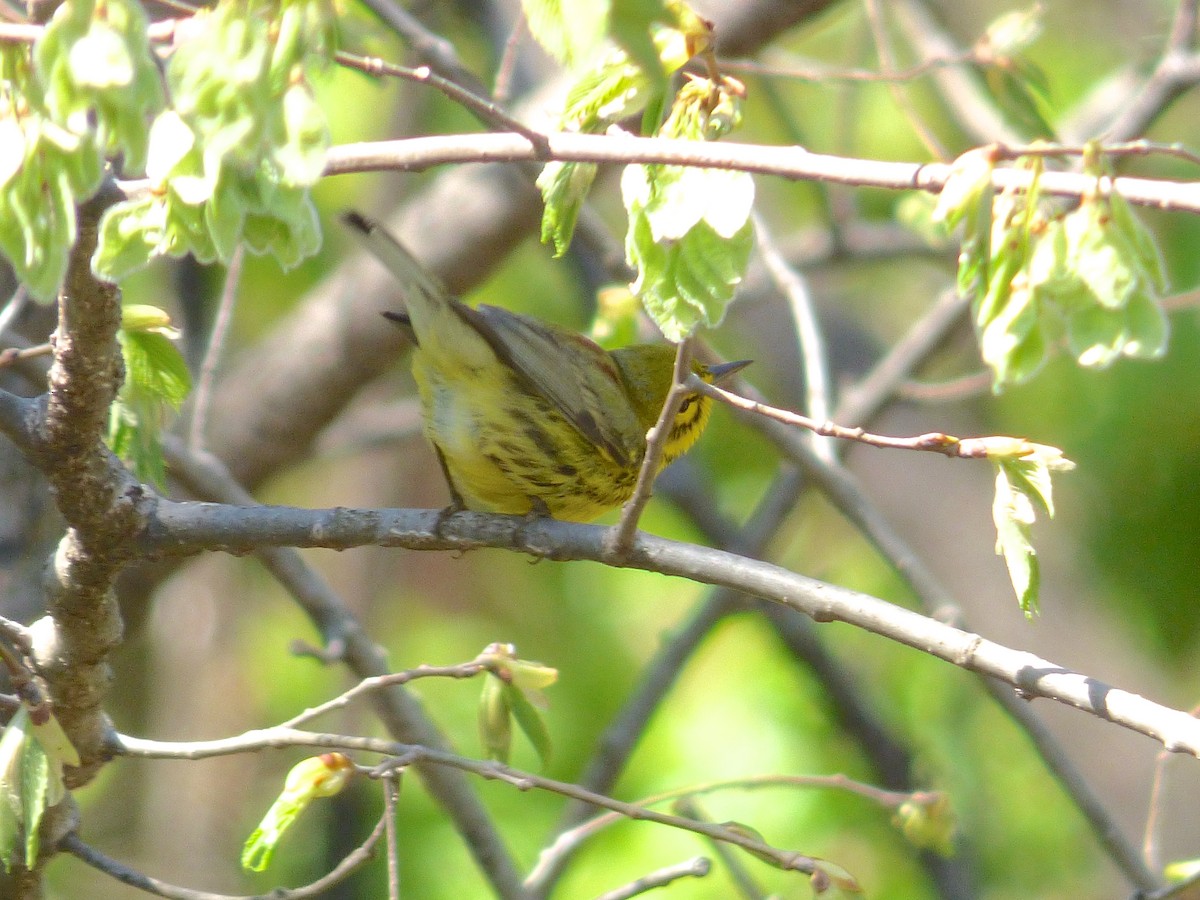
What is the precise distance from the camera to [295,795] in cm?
196

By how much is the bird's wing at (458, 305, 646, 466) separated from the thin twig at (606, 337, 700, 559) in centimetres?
152

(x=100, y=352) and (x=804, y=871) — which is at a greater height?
(x=100, y=352)

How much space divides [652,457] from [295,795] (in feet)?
2.58

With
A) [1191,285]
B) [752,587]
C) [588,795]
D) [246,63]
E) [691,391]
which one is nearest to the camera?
[246,63]

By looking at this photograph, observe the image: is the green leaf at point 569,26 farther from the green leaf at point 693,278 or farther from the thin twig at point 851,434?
the thin twig at point 851,434

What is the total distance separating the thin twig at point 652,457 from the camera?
1.59 m

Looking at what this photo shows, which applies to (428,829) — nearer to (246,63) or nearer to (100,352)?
(100,352)

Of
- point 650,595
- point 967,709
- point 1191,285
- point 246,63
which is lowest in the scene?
point 246,63

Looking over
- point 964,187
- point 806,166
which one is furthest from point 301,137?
point 964,187

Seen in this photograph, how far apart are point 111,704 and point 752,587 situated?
4.79 meters

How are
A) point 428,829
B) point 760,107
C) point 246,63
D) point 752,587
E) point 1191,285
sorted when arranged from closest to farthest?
point 246,63
point 752,587
point 428,829
point 1191,285
point 760,107

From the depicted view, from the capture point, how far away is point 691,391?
1622mm

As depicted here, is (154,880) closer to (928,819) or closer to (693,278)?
(693,278)

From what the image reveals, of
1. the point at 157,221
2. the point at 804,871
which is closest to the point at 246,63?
the point at 157,221
